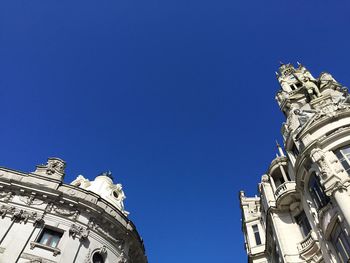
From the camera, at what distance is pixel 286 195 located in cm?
2769

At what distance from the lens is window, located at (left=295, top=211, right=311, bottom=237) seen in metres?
25.7

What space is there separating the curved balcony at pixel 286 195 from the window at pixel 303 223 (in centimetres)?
138

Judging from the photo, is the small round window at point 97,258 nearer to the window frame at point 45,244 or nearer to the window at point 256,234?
the window frame at point 45,244

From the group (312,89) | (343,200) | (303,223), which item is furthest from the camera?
(312,89)

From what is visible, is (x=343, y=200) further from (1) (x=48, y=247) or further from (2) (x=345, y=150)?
(1) (x=48, y=247)

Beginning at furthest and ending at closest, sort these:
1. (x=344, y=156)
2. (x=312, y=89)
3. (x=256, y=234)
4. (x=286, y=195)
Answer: (x=256, y=234) < (x=312, y=89) < (x=286, y=195) < (x=344, y=156)

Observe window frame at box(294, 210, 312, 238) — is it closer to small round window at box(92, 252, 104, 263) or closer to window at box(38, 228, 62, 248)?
small round window at box(92, 252, 104, 263)

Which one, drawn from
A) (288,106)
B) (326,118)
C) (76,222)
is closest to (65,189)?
(76,222)

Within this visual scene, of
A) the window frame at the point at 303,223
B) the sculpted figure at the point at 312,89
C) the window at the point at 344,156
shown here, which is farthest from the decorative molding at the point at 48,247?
the sculpted figure at the point at 312,89

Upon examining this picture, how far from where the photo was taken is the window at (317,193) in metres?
21.8

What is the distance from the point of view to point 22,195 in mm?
26938

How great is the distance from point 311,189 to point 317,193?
3.15ft

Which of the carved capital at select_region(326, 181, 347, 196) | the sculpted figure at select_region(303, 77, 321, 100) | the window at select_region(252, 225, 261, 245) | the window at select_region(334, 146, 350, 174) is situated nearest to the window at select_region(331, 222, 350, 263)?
the carved capital at select_region(326, 181, 347, 196)

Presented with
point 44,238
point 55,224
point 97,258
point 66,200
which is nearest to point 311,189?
point 97,258
